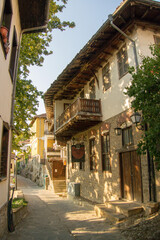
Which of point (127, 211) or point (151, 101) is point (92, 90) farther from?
point (151, 101)

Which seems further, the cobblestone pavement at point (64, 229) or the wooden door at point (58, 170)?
the wooden door at point (58, 170)

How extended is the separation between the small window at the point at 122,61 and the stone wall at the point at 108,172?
Result: 6.31 ft

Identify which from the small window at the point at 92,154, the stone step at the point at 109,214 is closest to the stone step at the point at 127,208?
the stone step at the point at 109,214

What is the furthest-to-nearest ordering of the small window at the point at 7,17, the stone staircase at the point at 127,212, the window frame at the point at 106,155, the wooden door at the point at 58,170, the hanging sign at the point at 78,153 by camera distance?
the wooden door at the point at 58,170, the hanging sign at the point at 78,153, the window frame at the point at 106,155, the stone staircase at the point at 127,212, the small window at the point at 7,17

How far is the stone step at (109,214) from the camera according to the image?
683 centimetres

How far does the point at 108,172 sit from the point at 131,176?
71.0 inches

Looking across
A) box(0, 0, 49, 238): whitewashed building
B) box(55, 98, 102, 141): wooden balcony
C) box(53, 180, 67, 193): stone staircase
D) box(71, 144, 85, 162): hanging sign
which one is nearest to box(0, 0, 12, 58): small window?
box(0, 0, 49, 238): whitewashed building

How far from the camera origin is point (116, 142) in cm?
957

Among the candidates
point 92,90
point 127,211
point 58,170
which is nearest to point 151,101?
point 127,211

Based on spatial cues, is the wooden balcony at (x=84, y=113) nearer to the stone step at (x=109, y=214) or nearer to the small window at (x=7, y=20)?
the stone step at (x=109, y=214)

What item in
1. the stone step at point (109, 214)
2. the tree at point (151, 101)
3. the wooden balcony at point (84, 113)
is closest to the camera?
the tree at point (151, 101)

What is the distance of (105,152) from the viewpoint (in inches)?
427

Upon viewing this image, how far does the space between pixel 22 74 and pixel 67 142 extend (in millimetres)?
8470

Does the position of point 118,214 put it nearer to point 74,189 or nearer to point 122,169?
point 122,169
